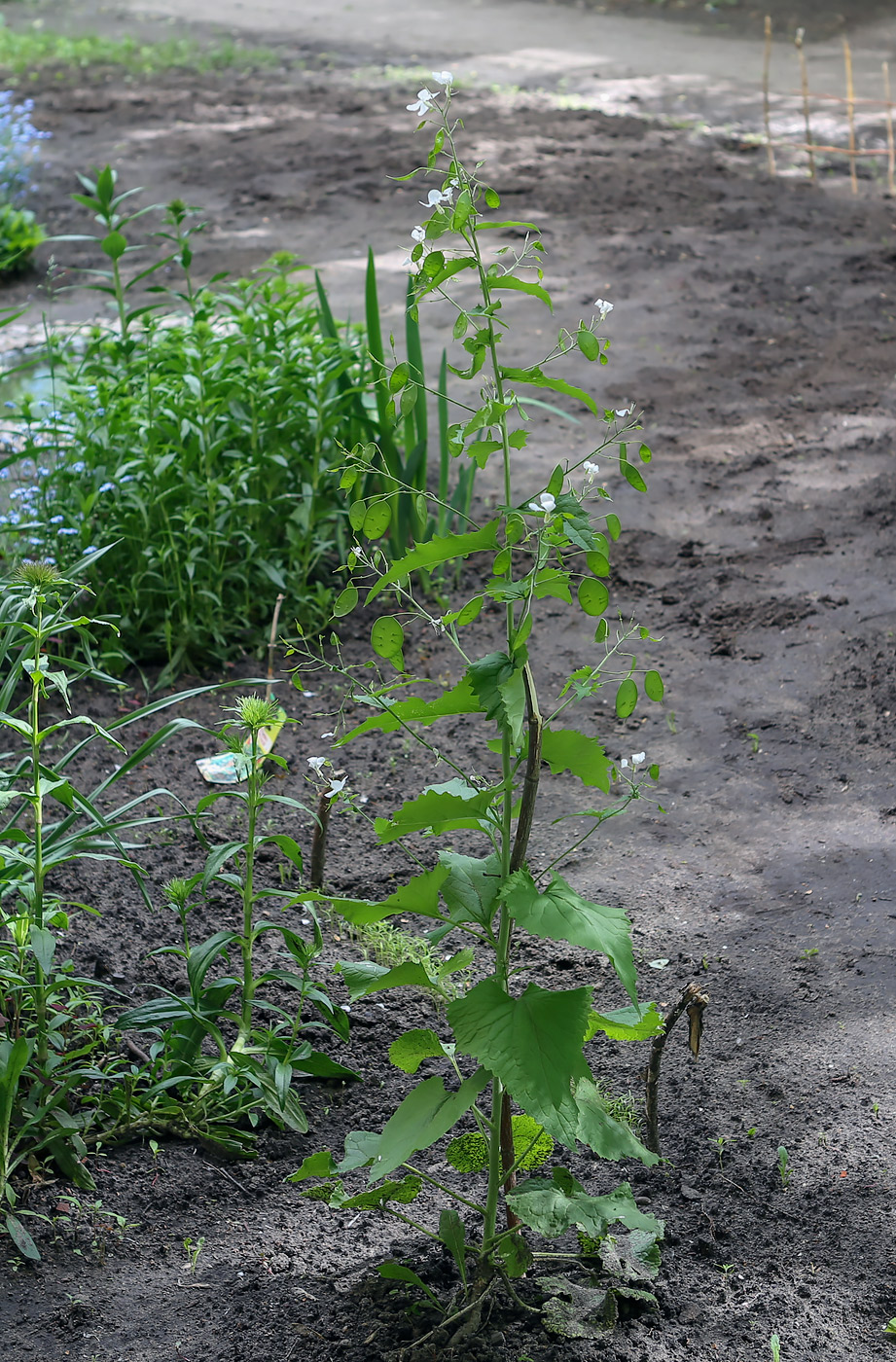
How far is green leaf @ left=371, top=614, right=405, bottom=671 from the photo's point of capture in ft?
5.57

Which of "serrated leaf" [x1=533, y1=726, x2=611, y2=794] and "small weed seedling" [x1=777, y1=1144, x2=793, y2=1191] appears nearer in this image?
"serrated leaf" [x1=533, y1=726, x2=611, y2=794]

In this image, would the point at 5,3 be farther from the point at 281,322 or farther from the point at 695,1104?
the point at 695,1104

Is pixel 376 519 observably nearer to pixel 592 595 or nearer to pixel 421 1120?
pixel 592 595

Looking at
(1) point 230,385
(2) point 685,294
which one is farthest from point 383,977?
(2) point 685,294

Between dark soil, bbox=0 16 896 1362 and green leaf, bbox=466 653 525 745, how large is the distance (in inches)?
37.6

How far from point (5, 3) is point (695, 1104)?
685 inches

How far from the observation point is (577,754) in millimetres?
1709

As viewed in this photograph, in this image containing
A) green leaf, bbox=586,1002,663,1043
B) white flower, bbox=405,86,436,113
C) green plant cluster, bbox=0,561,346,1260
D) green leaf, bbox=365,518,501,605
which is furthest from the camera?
green plant cluster, bbox=0,561,346,1260

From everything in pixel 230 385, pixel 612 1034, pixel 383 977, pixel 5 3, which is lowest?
pixel 612 1034

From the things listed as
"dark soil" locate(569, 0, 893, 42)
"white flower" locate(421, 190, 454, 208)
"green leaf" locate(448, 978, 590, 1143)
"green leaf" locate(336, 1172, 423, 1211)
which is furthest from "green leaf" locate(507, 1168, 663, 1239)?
"dark soil" locate(569, 0, 893, 42)

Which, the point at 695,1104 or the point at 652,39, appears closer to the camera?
the point at 695,1104

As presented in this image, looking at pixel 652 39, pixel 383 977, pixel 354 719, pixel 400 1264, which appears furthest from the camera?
pixel 652 39

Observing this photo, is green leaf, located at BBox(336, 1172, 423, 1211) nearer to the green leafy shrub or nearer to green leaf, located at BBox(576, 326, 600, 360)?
green leaf, located at BBox(576, 326, 600, 360)

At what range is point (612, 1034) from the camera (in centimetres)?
182
